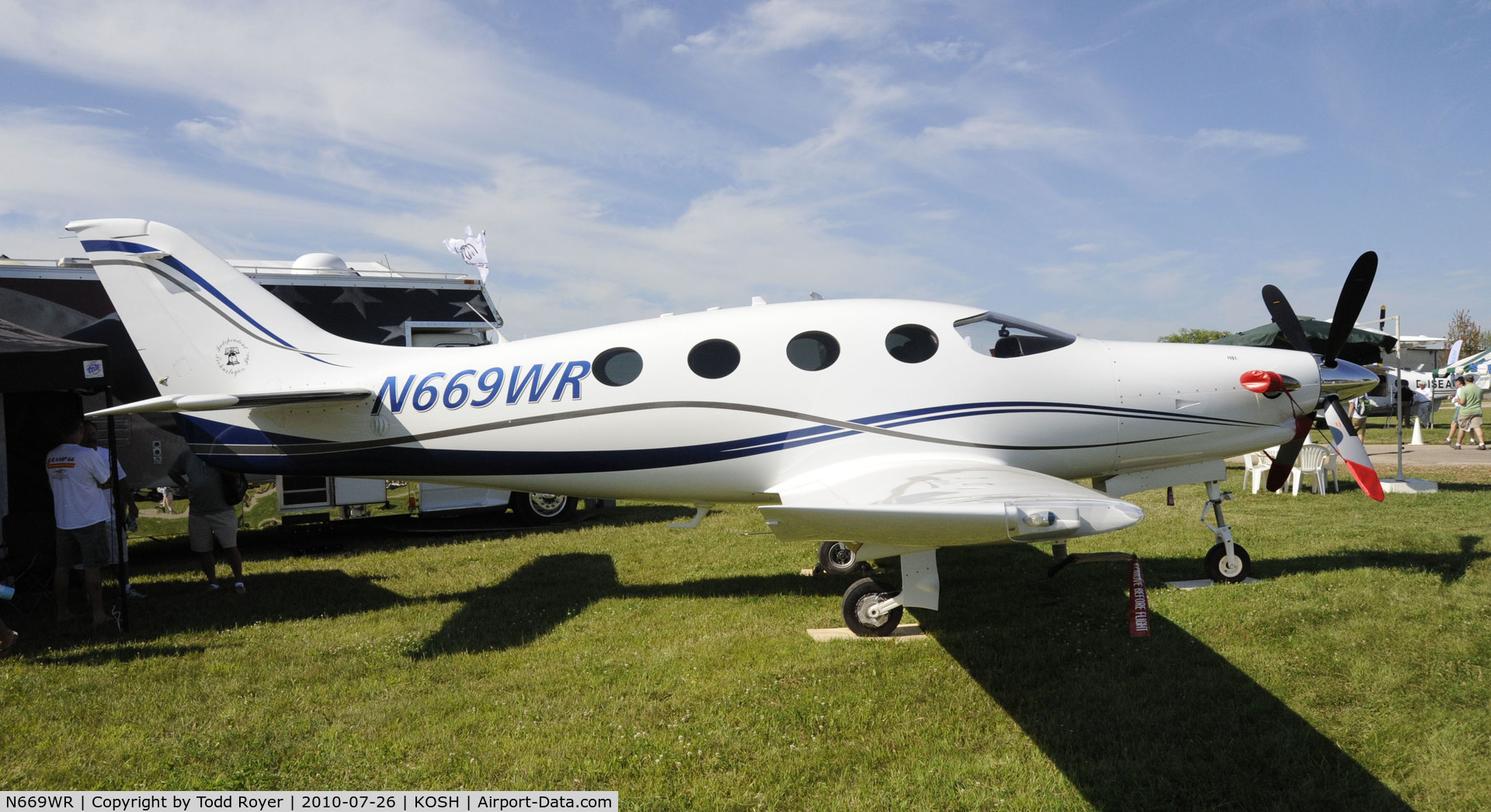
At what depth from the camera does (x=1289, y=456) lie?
7.75 m

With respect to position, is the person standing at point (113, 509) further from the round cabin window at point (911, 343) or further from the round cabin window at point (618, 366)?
the round cabin window at point (911, 343)

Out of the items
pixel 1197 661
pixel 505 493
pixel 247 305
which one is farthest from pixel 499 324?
pixel 1197 661

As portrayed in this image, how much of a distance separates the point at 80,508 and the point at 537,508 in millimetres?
6021

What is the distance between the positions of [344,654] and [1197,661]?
6583 millimetres

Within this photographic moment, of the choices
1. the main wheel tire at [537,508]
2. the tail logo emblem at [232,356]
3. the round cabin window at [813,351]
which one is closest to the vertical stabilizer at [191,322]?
the tail logo emblem at [232,356]

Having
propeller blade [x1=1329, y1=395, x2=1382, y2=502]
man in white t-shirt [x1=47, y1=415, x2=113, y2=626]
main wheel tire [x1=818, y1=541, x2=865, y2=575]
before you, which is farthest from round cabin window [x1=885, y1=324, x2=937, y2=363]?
man in white t-shirt [x1=47, y1=415, x2=113, y2=626]

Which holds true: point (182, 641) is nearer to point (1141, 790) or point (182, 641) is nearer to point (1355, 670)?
point (1141, 790)

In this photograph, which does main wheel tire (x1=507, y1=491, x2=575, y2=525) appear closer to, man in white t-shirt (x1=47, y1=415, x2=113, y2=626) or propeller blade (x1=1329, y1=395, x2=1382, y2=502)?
man in white t-shirt (x1=47, y1=415, x2=113, y2=626)

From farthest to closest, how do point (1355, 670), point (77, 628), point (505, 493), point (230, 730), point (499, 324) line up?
1. point (499, 324)
2. point (505, 493)
3. point (77, 628)
4. point (1355, 670)
5. point (230, 730)

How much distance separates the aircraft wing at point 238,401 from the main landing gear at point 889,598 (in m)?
4.91

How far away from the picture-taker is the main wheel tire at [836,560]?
8.30 meters

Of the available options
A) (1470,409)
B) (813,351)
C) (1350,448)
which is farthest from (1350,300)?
(1470,409)

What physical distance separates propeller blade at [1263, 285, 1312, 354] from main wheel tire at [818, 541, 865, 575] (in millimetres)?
5166

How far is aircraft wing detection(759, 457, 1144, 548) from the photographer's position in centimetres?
402
